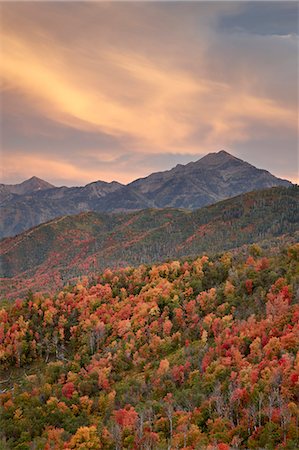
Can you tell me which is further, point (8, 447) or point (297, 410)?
point (8, 447)

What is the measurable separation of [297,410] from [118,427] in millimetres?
56851

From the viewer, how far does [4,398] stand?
18300 cm

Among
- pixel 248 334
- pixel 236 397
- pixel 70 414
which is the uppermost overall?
pixel 248 334

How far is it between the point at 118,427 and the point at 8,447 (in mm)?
36101

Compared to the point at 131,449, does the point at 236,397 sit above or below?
above

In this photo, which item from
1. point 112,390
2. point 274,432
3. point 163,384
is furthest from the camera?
point 112,390

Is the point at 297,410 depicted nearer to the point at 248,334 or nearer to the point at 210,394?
the point at 210,394

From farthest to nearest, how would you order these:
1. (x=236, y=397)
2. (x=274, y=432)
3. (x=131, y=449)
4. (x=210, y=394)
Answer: (x=210, y=394), (x=236, y=397), (x=131, y=449), (x=274, y=432)

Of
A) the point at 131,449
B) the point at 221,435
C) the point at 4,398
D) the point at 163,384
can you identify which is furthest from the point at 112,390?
the point at 221,435

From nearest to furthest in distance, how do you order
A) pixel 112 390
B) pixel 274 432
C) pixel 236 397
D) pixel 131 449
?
pixel 274 432
pixel 131 449
pixel 236 397
pixel 112 390

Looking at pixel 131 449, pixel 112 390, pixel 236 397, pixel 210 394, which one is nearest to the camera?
pixel 131 449

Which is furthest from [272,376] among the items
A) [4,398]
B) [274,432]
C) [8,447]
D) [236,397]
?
[4,398]

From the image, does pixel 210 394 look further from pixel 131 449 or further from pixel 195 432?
pixel 131 449

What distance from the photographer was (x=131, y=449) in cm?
13462
